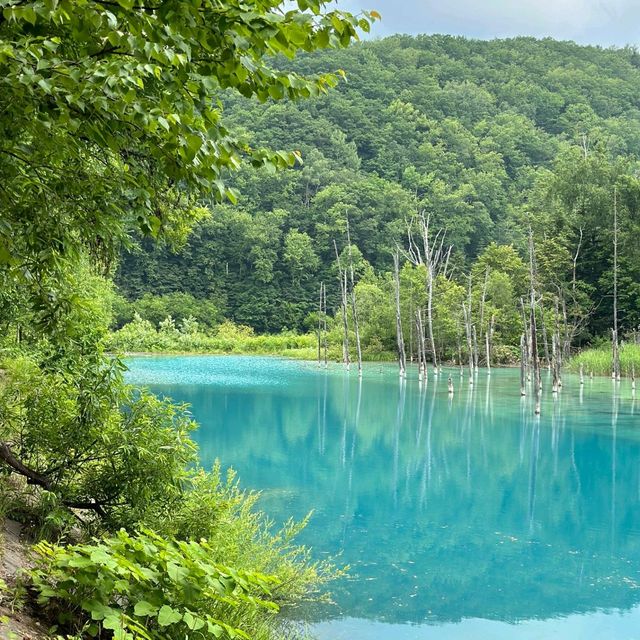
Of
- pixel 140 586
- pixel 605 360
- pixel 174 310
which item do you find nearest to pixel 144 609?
pixel 140 586

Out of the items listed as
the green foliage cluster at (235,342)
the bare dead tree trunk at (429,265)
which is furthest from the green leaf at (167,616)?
the green foliage cluster at (235,342)

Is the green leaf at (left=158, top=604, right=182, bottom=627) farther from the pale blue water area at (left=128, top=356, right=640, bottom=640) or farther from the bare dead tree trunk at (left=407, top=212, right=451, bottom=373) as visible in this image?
the bare dead tree trunk at (left=407, top=212, right=451, bottom=373)

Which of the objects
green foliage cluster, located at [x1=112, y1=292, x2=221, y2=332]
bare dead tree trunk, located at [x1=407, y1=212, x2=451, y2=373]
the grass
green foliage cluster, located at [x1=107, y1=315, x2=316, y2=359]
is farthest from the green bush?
green foliage cluster, located at [x1=112, y1=292, x2=221, y2=332]

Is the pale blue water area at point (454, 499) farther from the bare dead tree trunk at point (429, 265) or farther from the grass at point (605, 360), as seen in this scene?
the bare dead tree trunk at point (429, 265)

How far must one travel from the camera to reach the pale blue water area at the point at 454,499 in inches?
279

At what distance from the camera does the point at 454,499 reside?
1184cm

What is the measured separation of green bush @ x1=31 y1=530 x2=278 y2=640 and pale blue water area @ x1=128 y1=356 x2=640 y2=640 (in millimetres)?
3168

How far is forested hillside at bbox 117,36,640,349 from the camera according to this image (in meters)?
62.5

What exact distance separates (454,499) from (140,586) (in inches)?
367

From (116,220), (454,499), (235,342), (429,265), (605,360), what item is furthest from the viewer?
(235,342)

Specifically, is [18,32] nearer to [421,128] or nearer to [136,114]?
[136,114]

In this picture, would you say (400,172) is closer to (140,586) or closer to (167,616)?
(140,586)

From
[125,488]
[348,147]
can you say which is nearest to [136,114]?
[125,488]

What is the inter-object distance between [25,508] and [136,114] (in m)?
3.64
